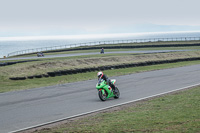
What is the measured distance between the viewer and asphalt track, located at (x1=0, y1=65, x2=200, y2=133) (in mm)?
11080

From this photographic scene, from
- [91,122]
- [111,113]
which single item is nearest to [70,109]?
[111,113]

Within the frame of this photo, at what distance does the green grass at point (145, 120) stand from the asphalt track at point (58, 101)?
51.4 inches

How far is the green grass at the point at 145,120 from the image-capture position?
28.0 feet

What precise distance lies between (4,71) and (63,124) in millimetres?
19052

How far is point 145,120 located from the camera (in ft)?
31.7

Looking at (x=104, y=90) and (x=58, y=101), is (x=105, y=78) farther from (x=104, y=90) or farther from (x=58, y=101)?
(x=58, y=101)

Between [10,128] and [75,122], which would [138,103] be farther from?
[10,128]

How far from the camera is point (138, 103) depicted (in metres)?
13.7

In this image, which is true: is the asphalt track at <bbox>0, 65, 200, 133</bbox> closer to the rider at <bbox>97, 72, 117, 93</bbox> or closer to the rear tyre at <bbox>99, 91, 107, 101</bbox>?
the rear tyre at <bbox>99, 91, 107, 101</bbox>

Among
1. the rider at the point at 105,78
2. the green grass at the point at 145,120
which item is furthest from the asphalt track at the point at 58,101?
the green grass at the point at 145,120

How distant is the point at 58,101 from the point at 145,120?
601 cm

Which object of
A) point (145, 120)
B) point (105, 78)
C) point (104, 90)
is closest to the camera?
point (145, 120)

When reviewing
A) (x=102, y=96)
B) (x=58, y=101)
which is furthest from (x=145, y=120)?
(x=58, y=101)

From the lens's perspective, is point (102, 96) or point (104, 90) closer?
point (102, 96)
